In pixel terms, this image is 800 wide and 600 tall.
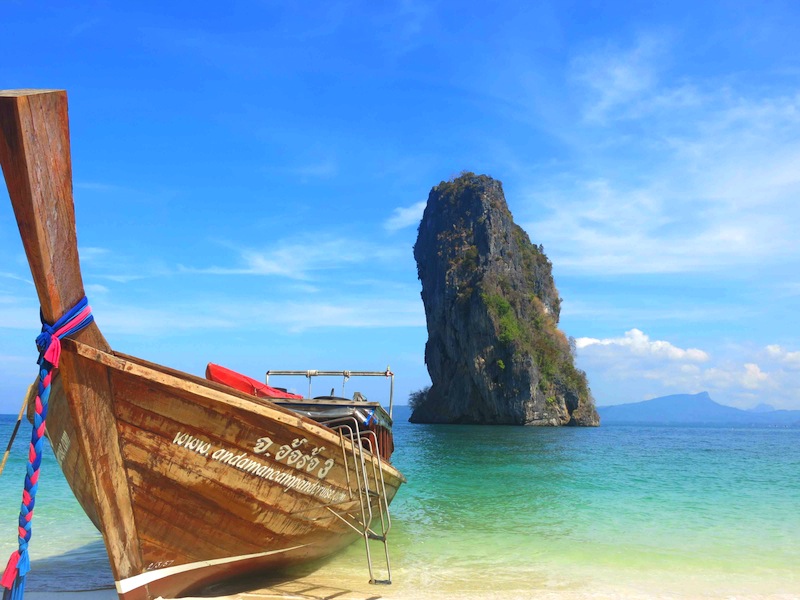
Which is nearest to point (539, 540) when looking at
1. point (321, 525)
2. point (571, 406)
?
point (321, 525)

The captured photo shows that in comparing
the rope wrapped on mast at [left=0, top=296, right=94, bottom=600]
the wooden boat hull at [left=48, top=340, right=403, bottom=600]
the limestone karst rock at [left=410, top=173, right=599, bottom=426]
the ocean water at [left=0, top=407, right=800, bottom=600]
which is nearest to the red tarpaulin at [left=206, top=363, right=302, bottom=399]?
the wooden boat hull at [left=48, top=340, right=403, bottom=600]

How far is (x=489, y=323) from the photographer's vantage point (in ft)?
215

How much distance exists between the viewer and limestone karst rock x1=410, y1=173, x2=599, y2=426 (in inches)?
2564

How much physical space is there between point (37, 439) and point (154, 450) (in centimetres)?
110

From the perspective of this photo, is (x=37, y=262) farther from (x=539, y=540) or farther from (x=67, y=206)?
(x=539, y=540)

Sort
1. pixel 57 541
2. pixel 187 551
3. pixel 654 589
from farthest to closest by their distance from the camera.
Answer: pixel 57 541
pixel 654 589
pixel 187 551

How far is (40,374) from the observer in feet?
12.6

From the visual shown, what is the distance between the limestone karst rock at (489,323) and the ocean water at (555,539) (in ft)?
154

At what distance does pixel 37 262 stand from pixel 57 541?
713cm

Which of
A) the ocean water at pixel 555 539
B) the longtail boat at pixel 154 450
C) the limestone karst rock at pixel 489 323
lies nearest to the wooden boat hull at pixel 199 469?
the longtail boat at pixel 154 450

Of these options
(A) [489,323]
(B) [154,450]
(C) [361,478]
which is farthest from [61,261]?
(A) [489,323]

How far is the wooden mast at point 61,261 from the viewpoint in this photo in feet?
10.3

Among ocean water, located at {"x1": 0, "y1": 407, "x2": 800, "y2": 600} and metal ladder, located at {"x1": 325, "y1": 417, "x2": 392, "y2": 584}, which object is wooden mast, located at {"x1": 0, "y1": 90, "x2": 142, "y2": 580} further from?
ocean water, located at {"x1": 0, "y1": 407, "x2": 800, "y2": 600}

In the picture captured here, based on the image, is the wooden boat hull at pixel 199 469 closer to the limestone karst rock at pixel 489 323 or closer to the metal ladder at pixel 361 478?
the metal ladder at pixel 361 478
